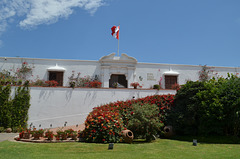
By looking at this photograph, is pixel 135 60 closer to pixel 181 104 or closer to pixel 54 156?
pixel 181 104

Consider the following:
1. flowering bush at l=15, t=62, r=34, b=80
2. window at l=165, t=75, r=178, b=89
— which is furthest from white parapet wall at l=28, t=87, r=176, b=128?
window at l=165, t=75, r=178, b=89

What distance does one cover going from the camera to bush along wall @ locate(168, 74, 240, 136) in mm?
8719

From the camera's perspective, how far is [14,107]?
1212 cm

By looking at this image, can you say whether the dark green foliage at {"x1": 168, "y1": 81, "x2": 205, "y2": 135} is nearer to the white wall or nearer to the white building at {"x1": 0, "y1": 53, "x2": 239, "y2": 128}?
the white building at {"x1": 0, "y1": 53, "x2": 239, "y2": 128}

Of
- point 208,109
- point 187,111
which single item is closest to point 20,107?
point 187,111

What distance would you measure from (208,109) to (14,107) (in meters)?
11.2

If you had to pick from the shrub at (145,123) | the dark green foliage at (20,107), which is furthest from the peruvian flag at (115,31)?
the shrub at (145,123)

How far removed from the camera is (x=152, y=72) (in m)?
17.3

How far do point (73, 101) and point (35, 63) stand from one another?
226 inches

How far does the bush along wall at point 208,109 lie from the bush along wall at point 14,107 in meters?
8.94

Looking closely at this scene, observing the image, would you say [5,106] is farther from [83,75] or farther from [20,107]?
[83,75]

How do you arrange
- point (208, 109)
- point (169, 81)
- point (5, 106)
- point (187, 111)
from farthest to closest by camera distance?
point (169, 81)
point (5, 106)
point (187, 111)
point (208, 109)

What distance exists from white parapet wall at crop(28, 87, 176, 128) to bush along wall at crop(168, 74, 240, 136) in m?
4.84

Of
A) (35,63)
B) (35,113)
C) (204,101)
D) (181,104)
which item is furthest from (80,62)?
(204,101)
